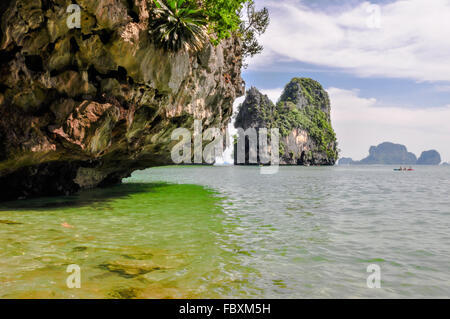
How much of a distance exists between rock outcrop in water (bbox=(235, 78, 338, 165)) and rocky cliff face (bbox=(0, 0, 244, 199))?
122948mm

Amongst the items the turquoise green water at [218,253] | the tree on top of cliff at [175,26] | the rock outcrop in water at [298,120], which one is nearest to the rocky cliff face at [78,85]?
the tree on top of cliff at [175,26]

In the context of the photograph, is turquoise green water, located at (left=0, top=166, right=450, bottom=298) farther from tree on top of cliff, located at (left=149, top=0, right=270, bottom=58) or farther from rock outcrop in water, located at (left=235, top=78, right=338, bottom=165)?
rock outcrop in water, located at (left=235, top=78, right=338, bottom=165)

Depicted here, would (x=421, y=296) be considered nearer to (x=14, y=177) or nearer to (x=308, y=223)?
(x=308, y=223)

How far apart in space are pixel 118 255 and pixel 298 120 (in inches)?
6327

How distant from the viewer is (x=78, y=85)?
40.6 feet

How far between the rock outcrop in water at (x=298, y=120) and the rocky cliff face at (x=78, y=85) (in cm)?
12295

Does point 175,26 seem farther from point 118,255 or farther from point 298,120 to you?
point 298,120

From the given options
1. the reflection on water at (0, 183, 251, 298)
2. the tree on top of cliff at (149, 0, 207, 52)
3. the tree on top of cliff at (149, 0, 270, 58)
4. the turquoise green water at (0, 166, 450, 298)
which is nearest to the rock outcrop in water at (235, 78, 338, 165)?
the tree on top of cliff at (149, 0, 270, 58)

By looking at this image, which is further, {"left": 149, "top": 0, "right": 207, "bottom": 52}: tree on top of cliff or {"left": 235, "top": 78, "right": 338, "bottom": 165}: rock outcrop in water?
{"left": 235, "top": 78, "right": 338, "bottom": 165}: rock outcrop in water

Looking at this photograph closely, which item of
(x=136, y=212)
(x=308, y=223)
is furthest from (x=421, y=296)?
(x=136, y=212)

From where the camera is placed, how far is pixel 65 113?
1252 cm

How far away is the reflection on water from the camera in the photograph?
5398mm

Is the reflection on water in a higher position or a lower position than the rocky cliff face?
lower

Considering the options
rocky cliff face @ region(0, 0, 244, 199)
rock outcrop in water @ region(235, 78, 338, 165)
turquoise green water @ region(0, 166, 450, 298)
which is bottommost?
turquoise green water @ region(0, 166, 450, 298)
